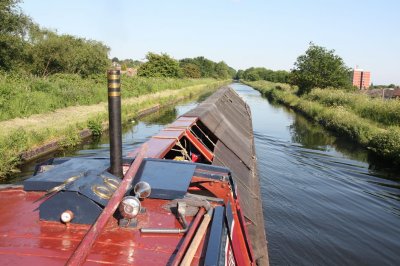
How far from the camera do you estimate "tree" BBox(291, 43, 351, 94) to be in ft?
105

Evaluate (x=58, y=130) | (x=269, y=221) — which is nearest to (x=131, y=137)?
(x=58, y=130)

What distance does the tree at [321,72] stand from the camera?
105 feet

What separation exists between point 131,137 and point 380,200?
30.7 feet

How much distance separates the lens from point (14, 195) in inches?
125

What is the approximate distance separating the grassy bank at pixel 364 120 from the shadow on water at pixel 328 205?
587 mm

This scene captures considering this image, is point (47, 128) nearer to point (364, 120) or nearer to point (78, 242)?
point (78, 242)

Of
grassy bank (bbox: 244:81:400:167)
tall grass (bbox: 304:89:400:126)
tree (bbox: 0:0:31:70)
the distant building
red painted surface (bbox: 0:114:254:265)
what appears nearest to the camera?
red painted surface (bbox: 0:114:254:265)

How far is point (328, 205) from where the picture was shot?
8266 millimetres

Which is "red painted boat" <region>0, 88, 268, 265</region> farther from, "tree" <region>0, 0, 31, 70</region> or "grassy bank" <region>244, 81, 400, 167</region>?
"tree" <region>0, 0, 31, 70</region>

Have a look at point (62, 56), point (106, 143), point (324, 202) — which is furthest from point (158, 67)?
point (324, 202)

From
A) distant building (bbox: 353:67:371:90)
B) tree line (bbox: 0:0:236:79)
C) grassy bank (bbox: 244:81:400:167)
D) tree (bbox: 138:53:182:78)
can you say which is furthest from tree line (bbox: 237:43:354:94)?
distant building (bbox: 353:67:371:90)

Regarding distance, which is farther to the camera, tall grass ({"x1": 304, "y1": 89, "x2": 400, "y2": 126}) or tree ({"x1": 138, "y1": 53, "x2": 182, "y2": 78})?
tree ({"x1": 138, "y1": 53, "x2": 182, "y2": 78})

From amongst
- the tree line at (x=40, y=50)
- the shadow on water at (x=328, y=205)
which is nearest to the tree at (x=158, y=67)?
the tree line at (x=40, y=50)

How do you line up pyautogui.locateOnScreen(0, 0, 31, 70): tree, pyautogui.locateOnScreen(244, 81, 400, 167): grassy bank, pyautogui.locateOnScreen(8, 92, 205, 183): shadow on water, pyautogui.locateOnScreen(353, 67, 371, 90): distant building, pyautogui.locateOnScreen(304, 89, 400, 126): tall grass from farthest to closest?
pyautogui.locateOnScreen(353, 67, 371, 90): distant building → pyautogui.locateOnScreen(0, 0, 31, 70): tree → pyautogui.locateOnScreen(304, 89, 400, 126): tall grass → pyautogui.locateOnScreen(244, 81, 400, 167): grassy bank → pyautogui.locateOnScreen(8, 92, 205, 183): shadow on water
